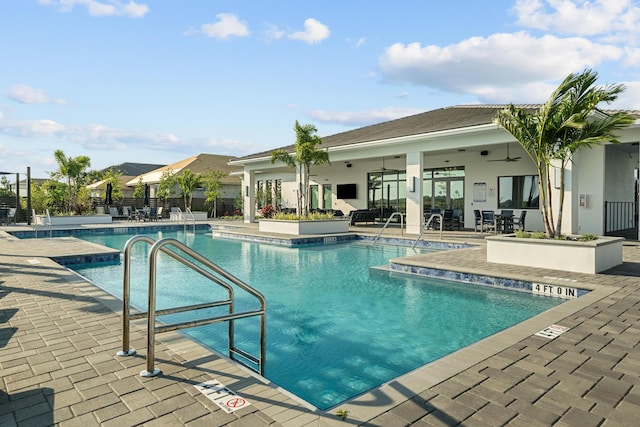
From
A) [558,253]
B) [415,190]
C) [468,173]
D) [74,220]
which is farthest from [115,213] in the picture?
[558,253]

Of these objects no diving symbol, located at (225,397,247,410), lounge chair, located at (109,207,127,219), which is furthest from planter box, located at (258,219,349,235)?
lounge chair, located at (109,207,127,219)

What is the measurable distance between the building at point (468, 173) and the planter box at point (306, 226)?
2.60m

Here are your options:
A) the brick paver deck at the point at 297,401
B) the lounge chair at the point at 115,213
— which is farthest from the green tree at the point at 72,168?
the brick paver deck at the point at 297,401

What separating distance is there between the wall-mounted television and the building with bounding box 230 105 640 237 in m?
0.06

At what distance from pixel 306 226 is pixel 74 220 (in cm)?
1235

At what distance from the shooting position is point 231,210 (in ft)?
99.5

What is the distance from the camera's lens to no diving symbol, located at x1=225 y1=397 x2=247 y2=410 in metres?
2.42

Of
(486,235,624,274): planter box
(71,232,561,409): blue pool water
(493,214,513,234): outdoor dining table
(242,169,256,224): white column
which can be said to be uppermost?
(242,169,256,224): white column

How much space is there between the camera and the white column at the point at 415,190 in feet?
47.6

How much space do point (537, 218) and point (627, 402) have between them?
14.3 metres

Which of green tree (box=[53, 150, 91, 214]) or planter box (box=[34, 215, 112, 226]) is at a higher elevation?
green tree (box=[53, 150, 91, 214])

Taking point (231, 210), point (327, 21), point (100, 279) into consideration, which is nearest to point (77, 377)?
point (100, 279)

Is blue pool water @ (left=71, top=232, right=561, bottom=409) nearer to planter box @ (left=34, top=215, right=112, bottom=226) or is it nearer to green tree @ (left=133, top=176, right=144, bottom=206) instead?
planter box @ (left=34, top=215, right=112, bottom=226)

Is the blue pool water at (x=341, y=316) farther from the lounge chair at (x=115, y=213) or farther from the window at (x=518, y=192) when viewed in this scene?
the lounge chair at (x=115, y=213)
